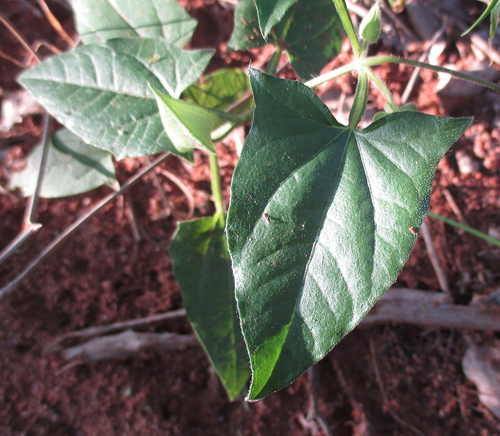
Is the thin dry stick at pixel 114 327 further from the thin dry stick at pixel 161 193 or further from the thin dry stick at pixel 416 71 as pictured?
the thin dry stick at pixel 416 71

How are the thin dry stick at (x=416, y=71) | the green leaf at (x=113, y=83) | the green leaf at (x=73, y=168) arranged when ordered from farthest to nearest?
1. the thin dry stick at (x=416, y=71)
2. the green leaf at (x=73, y=168)
3. the green leaf at (x=113, y=83)

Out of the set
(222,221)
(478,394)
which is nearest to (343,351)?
(478,394)

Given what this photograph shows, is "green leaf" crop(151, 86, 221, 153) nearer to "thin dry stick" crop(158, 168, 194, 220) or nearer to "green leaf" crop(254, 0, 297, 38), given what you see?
"green leaf" crop(254, 0, 297, 38)

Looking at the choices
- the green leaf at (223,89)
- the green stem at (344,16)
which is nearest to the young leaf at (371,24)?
the green stem at (344,16)

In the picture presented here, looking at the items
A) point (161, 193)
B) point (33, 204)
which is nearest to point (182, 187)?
point (161, 193)

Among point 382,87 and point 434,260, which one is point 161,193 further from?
point 434,260

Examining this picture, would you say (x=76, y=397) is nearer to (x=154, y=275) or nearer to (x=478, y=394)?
(x=154, y=275)

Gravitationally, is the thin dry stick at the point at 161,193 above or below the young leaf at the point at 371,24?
below
